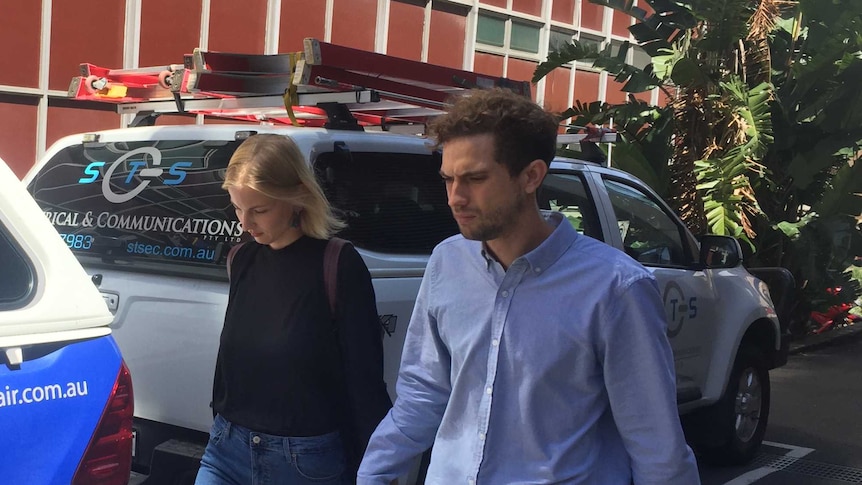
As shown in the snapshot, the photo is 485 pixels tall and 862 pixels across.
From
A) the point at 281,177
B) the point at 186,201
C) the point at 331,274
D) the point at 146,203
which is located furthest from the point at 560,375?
the point at 146,203

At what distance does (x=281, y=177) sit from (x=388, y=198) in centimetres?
123

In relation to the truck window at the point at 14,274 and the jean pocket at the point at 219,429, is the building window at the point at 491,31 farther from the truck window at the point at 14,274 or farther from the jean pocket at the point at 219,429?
the truck window at the point at 14,274

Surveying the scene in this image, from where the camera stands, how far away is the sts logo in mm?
3986

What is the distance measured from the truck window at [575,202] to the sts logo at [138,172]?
2.00 metres

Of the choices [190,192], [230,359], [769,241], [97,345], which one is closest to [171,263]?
[190,192]

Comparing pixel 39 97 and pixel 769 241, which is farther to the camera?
pixel 769 241

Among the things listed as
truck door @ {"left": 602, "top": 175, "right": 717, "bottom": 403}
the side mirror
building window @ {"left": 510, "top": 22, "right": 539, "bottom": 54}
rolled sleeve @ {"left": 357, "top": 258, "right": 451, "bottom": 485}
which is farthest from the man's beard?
building window @ {"left": 510, "top": 22, "right": 539, "bottom": 54}

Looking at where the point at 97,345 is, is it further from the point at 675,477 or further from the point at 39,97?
the point at 39,97

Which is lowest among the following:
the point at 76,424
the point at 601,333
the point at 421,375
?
the point at 76,424

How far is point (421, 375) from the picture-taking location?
7.90 ft

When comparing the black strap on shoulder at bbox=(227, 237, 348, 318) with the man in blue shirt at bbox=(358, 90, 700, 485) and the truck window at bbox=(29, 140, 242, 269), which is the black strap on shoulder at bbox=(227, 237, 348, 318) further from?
the truck window at bbox=(29, 140, 242, 269)

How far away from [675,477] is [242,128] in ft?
8.16

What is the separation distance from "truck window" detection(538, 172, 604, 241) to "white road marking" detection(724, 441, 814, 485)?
81.9 inches

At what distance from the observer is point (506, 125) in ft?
7.05
